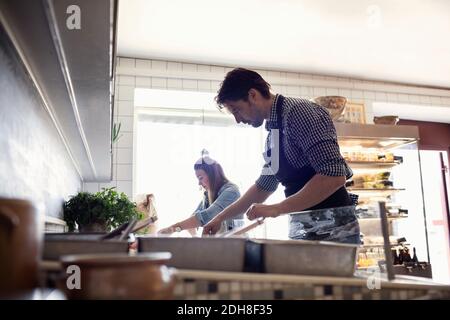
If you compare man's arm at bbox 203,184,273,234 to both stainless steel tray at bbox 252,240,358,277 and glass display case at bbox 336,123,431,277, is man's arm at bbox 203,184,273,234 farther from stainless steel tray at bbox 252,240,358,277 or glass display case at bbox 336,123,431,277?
glass display case at bbox 336,123,431,277

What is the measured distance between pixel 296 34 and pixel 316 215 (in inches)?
127

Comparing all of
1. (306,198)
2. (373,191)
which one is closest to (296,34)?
(373,191)

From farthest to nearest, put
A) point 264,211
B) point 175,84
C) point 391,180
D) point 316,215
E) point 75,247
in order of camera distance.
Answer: point 391,180 → point 175,84 → point 264,211 → point 316,215 → point 75,247

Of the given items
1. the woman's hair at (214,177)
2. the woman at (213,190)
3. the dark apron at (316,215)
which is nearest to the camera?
the dark apron at (316,215)

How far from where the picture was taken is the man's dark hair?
189 centimetres

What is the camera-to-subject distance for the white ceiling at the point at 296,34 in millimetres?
3693

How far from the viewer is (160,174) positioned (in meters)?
5.15

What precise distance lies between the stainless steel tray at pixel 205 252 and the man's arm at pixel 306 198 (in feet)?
2.18

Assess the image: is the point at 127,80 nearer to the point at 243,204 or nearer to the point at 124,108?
the point at 124,108

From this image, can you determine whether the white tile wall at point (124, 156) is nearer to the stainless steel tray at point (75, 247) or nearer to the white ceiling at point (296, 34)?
the white ceiling at point (296, 34)

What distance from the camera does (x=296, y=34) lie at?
4.17 metres

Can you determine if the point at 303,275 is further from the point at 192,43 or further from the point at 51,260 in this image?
the point at 192,43

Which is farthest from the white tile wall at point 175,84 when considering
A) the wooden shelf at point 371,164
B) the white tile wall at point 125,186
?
the wooden shelf at point 371,164

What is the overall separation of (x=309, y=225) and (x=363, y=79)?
4690mm
